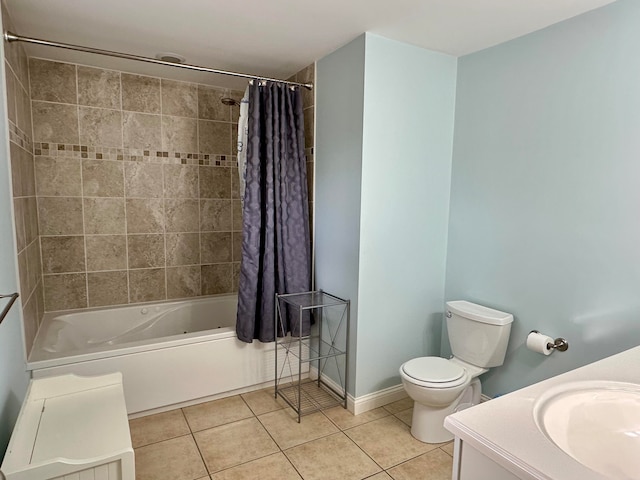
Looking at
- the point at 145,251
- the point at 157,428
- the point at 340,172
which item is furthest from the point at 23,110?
the point at 157,428

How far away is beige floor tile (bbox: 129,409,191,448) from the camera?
2248 mm

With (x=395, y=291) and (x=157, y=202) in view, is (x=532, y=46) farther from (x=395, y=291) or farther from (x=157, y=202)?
(x=157, y=202)

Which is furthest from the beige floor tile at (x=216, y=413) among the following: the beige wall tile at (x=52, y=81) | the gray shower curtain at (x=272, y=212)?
the beige wall tile at (x=52, y=81)

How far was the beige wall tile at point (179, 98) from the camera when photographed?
122 inches

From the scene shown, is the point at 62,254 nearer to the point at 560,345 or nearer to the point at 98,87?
the point at 98,87

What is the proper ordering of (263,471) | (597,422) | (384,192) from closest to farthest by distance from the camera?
(597,422)
(263,471)
(384,192)

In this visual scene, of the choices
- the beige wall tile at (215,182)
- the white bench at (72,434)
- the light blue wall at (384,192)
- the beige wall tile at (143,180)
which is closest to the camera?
the white bench at (72,434)

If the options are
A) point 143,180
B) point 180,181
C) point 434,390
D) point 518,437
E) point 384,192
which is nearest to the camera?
point 518,437

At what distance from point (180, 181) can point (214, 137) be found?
0.46 meters

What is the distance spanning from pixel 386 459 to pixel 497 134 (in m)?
1.92

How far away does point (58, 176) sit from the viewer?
2.81m

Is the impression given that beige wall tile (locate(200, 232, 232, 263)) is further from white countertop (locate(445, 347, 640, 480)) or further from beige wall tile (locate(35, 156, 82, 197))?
white countertop (locate(445, 347, 640, 480))

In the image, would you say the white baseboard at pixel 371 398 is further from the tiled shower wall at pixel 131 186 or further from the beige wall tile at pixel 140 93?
the beige wall tile at pixel 140 93

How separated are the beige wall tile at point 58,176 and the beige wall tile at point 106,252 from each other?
358mm
